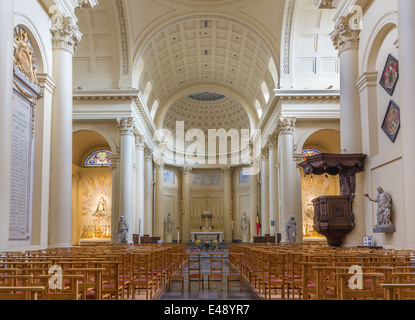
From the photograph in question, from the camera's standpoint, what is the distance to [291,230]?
2398 cm

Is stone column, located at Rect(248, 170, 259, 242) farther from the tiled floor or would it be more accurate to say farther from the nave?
the tiled floor

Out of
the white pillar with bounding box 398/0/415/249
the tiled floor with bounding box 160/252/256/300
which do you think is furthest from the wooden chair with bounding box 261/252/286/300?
the white pillar with bounding box 398/0/415/249

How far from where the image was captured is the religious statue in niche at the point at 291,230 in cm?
2397

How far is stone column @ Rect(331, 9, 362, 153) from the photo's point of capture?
50.4 feet

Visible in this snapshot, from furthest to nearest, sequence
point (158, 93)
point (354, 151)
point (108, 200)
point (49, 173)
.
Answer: point (158, 93) < point (108, 200) < point (354, 151) < point (49, 173)

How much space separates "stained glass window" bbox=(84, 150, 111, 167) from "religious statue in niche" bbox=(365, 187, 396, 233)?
75.1 ft

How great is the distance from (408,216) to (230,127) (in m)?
32.9

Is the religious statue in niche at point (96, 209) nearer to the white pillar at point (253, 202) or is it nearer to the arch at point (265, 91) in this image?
the white pillar at point (253, 202)

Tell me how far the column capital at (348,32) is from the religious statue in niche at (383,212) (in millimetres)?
5526

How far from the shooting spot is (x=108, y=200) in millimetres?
32156
